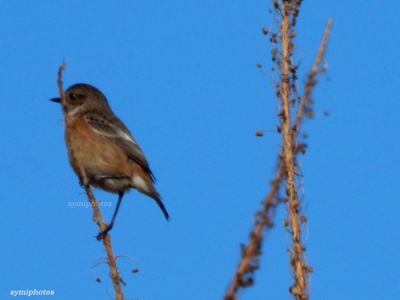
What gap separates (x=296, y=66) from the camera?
12.5 feet

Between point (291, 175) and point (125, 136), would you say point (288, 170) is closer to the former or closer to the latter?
point (291, 175)

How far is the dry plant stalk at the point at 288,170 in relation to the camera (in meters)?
1.56

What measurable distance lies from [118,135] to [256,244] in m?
7.19

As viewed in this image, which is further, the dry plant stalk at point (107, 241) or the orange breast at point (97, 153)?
the orange breast at point (97, 153)

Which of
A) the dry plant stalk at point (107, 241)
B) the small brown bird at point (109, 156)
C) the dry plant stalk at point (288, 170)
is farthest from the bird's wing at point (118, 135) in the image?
the dry plant stalk at point (288, 170)

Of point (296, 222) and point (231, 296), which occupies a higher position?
point (296, 222)

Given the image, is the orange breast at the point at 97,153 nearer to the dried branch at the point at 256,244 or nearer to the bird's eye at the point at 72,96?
the bird's eye at the point at 72,96

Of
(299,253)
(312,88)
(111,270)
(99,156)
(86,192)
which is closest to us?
(312,88)

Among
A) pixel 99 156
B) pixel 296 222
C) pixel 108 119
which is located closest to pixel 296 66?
pixel 296 222

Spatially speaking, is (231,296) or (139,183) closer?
(231,296)

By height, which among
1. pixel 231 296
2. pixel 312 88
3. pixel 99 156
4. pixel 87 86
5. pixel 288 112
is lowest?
pixel 231 296

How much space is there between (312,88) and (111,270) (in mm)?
1824

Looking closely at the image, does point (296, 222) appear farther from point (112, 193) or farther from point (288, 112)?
point (112, 193)

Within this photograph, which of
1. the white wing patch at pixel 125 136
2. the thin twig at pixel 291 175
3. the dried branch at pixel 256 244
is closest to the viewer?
the dried branch at pixel 256 244
